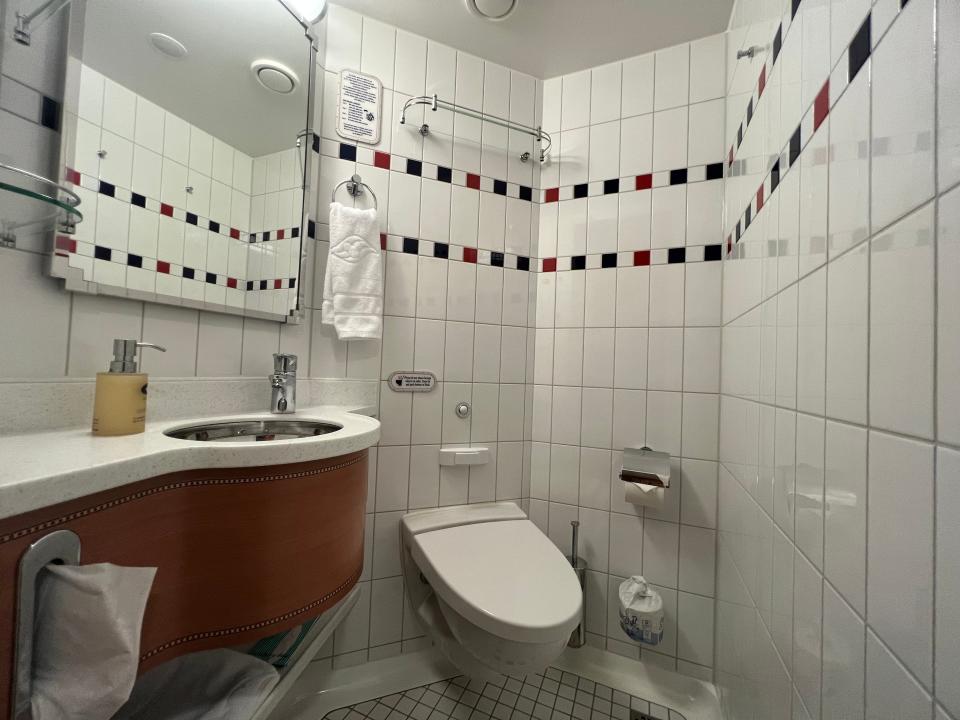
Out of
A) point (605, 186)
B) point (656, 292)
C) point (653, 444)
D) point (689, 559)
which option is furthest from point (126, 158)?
point (689, 559)

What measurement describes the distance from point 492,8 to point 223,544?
163cm

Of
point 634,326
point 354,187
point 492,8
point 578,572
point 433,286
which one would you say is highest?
point 492,8

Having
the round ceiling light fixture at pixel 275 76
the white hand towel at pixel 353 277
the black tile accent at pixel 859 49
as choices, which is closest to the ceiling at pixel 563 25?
the round ceiling light fixture at pixel 275 76

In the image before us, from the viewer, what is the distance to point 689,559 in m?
1.25

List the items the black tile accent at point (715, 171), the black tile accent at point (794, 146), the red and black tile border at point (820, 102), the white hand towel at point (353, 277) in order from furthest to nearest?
1. the black tile accent at point (715, 171)
2. the white hand towel at point (353, 277)
3. the black tile accent at point (794, 146)
4. the red and black tile border at point (820, 102)

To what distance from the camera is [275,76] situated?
1125 mm

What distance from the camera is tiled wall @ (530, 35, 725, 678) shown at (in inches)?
49.7

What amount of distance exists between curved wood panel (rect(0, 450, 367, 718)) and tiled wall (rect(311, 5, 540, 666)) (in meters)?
0.53

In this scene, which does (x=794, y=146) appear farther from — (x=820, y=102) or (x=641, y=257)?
(x=641, y=257)

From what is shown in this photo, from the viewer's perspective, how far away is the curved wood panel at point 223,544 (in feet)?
1.67

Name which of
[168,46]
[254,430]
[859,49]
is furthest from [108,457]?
[859,49]

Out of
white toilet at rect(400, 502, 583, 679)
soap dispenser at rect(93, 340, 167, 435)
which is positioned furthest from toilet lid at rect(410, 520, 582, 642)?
soap dispenser at rect(93, 340, 167, 435)

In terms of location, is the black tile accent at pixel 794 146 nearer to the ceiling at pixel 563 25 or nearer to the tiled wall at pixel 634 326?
the tiled wall at pixel 634 326

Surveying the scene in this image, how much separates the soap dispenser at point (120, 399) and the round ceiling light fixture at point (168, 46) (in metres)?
0.72
